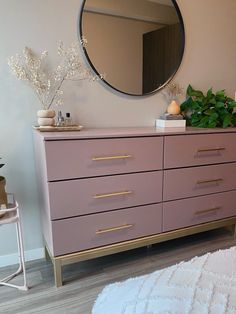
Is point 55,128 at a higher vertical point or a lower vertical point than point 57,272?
higher

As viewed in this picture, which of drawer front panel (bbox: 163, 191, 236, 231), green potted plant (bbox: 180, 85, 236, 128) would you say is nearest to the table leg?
drawer front panel (bbox: 163, 191, 236, 231)

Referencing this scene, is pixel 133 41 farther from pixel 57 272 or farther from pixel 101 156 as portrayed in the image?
pixel 57 272

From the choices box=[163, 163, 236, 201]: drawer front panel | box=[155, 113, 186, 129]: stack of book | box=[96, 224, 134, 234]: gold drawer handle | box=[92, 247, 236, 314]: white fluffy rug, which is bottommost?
box=[96, 224, 134, 234]: gold drawer handle

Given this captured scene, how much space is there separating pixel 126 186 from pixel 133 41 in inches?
43.6

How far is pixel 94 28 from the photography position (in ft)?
5.82

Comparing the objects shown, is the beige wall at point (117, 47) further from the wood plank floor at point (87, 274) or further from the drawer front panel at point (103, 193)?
the wood plank floor at point (87, 274)

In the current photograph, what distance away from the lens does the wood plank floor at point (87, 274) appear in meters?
1.44

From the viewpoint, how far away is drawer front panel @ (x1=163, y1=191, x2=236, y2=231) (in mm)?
1767

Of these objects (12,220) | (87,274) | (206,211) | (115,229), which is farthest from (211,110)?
(12,220)

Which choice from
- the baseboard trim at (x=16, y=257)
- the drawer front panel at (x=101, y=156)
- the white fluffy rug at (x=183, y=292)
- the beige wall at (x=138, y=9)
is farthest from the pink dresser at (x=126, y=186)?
the beige wall at (x=138, y=9)

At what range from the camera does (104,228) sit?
1.57m

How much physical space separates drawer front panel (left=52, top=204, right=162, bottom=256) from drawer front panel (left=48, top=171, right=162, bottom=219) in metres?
0.05

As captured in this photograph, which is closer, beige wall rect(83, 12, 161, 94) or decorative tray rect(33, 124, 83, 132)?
decorative tray rect(33, 124, 83, 132)

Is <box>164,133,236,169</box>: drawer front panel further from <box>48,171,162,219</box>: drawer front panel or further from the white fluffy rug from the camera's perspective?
the white fluffy rug
